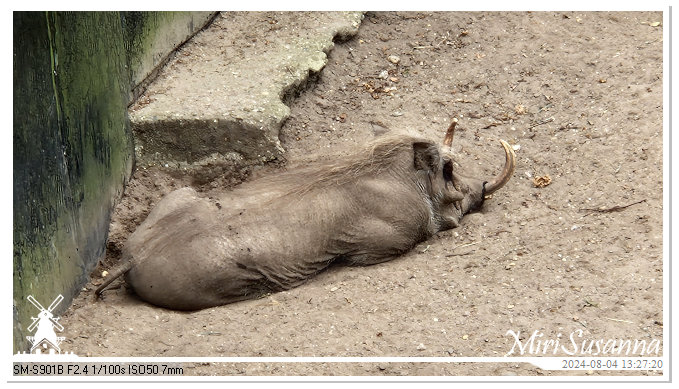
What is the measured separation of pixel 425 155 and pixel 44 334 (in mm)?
2693

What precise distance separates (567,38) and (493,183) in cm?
213

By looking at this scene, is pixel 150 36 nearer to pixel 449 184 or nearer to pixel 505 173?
pixel 449 184

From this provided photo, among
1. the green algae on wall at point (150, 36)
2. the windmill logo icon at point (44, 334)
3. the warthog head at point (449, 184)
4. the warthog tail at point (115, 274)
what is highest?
the green algae on wall at point (150, 36)

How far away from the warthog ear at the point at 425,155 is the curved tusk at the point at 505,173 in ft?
1.36

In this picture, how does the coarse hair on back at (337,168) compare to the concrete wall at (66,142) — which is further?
the coarse hair on back at (337,168)

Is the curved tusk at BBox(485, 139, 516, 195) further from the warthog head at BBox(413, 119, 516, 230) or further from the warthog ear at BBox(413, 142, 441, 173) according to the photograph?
the warthog ear at BBox(413, 142, 441, 173)

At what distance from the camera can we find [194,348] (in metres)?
4.62

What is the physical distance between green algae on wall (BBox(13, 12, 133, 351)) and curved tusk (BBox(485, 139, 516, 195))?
8.09 feet

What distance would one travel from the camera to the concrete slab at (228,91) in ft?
20.3

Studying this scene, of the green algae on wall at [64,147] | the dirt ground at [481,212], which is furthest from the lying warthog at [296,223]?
the green algae on wall at [64,147]

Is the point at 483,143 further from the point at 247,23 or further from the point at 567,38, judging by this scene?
the point at 247,23

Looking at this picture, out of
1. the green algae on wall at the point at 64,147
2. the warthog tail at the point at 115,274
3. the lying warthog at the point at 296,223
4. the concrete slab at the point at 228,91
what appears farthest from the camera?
the concrete slab at the point at 228,91

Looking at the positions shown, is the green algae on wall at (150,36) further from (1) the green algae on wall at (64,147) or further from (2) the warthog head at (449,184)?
(2) the warthog head at (449,184)

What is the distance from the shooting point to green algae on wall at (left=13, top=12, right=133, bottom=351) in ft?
14.8
